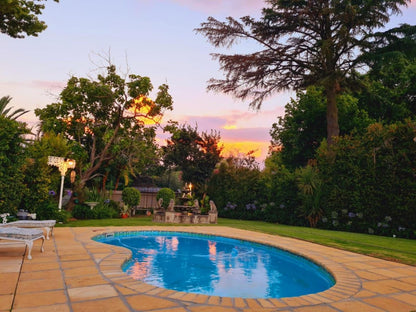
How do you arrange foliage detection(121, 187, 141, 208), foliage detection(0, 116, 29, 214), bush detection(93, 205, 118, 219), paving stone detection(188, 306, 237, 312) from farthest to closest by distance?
1. foliage detection(121, 187, 141, 208)
2. bush detection(93, 205, 118, 219)
3. foliage detection(0, 116, 29, 214)
4. paving stone detection(188, 306, 237, 312)

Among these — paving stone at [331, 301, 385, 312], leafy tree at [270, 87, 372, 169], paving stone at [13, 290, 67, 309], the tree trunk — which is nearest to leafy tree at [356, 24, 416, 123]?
leafy tree at [270, 87, 372, 169]

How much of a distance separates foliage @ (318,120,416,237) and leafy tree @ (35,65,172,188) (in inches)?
380

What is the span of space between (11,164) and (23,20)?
→ 4679 millimetres

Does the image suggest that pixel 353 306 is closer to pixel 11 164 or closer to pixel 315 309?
pixel 315 309

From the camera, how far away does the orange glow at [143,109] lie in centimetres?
1608

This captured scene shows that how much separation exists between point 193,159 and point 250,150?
5919mm

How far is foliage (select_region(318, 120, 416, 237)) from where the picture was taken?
36.2 feet

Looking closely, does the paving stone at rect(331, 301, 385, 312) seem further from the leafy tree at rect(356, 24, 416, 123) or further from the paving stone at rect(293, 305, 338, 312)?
the leafy tree at rect(356, 24, 416, 123)

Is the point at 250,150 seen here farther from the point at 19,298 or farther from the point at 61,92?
the point at 19,298

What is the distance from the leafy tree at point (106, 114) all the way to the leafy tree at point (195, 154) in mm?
9403

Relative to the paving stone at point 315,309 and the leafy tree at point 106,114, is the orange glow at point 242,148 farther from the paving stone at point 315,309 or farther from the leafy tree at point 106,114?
the paving stone at point 315,309

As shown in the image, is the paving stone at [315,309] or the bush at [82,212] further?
the bush at [82,212]

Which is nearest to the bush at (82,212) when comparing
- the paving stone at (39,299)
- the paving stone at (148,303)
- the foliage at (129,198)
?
the foliage at (129,198)

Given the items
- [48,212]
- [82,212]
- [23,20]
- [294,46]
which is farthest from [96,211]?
[294,46]
